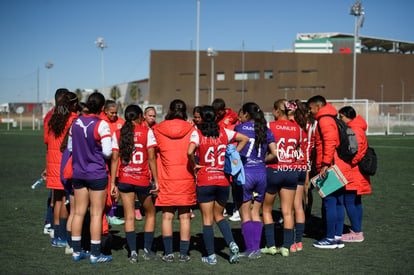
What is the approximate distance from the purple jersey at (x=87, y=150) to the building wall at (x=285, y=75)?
249ft

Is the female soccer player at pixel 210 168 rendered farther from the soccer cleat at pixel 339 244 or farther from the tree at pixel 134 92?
the tree at pixel 134 92

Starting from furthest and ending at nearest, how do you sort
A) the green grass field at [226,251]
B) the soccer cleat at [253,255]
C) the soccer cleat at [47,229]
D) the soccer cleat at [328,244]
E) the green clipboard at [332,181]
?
the soccer cleat at [47,229] < the soccer cleat at [328,244] < the green clipboard at [332,181] < the soccer cleat at [253,255] < the green grass field at [226,251]

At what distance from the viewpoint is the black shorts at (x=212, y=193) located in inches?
234

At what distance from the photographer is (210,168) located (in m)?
5.96

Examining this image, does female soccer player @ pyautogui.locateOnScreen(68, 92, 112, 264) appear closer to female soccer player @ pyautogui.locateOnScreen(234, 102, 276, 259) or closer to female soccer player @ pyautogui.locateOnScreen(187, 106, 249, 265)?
female soccer player @ pyautogui.locateOnScreen(187, 106, 249, 265)

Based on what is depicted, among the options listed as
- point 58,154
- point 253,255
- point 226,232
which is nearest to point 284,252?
point 253,255

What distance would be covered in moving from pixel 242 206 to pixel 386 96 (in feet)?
272

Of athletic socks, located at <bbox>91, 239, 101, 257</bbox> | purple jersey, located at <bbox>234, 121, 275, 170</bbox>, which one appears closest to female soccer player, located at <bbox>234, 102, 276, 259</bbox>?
purple jersey, located at <bbox>234, 121, 275, 170</bbox>

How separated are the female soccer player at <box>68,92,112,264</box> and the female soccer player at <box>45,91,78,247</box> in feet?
1.83

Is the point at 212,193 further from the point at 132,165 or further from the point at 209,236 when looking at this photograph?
the point at 132,165

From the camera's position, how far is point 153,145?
604 cm

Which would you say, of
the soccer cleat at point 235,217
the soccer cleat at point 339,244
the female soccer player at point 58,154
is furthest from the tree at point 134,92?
the soccer cleat at point 339,244

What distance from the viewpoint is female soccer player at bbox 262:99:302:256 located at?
6.41 metres

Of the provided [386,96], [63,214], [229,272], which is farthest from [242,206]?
[386,96]
